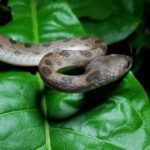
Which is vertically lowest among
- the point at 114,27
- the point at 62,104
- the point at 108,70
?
the point at 114,27

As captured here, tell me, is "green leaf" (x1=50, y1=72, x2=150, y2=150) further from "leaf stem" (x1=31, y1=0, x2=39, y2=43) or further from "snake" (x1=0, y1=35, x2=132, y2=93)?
"leaf stem" (x1=31, y1=0, x2=39, y2=43)

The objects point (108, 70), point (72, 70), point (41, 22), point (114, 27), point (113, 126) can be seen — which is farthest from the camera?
point (114, 27)

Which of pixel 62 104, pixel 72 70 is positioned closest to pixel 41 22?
pixel 72 70


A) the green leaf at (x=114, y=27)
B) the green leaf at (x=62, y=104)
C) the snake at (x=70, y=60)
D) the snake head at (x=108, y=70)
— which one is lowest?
the green leaf at (x=114, y=27)

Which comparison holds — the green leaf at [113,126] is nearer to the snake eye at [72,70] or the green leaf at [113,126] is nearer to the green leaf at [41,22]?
the snake eye at [72,70]

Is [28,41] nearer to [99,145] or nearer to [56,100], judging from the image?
[56,100]

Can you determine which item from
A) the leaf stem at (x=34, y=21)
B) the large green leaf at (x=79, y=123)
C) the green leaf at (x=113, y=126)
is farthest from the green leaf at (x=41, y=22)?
the green leaf at (x=113, y=126)

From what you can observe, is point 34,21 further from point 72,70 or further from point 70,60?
point 72,70
